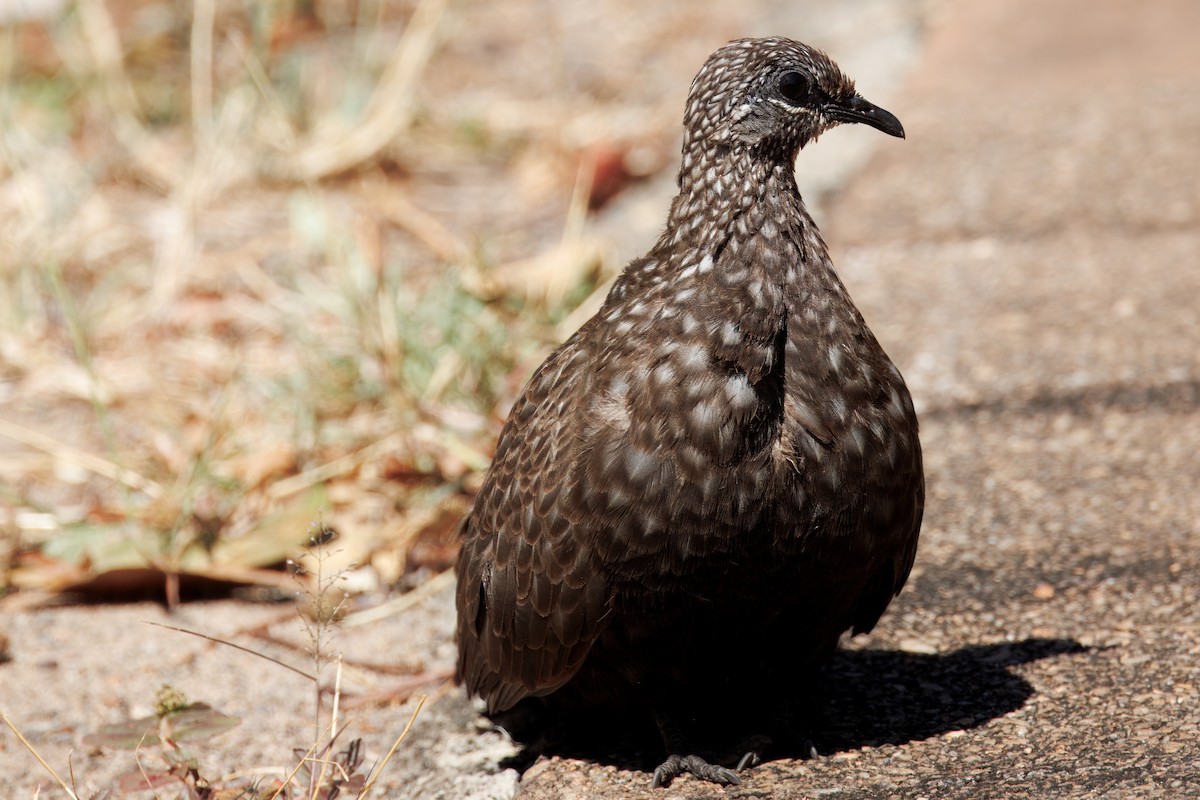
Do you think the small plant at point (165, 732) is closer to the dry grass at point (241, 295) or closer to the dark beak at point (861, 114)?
the dry grass at point (241, 295)

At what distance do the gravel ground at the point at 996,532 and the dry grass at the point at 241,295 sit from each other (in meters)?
0.38

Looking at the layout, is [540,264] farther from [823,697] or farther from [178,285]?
[823,697]

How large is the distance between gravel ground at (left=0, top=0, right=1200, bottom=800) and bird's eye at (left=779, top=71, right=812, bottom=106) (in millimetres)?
1232

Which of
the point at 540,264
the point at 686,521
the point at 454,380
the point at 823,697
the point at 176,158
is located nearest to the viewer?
the point at 686,521

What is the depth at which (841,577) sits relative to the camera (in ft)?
9.11

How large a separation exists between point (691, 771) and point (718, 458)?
63cm

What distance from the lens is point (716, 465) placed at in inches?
106

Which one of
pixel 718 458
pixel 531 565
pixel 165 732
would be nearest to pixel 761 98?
pixel 718 458

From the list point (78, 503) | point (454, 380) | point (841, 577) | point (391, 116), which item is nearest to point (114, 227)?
point (391, 116)

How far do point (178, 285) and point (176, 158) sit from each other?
4.17ft

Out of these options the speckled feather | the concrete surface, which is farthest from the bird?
the concrete surface

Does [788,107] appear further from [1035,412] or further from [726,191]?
[1035,412]

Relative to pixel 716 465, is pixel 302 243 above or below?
above

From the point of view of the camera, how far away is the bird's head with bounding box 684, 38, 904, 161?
288 cm
